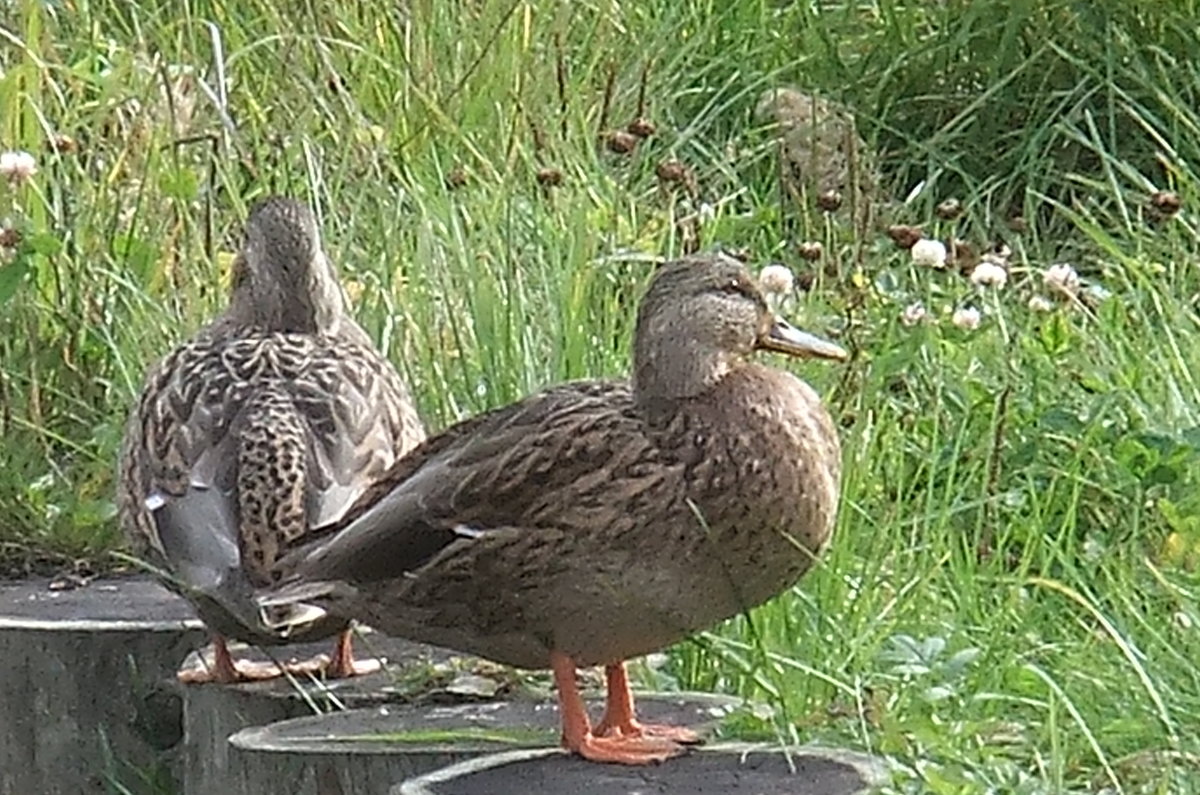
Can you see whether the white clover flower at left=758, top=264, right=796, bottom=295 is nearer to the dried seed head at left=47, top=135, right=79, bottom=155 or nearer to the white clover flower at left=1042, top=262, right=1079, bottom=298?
the white clover flower at left=1042, top=262, right=1079, bottom=298

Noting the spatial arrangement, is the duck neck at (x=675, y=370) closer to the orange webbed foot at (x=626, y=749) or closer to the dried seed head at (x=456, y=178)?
the orange webbed foot at (x=626, y=749)

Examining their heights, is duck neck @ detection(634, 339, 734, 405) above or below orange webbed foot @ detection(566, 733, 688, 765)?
above

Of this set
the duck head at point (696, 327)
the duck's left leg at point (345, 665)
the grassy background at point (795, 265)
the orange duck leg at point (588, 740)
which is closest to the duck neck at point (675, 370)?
the duck head at point (696, 327)

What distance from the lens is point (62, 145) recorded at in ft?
21.6

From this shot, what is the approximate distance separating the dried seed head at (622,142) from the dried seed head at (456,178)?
0.33 metres

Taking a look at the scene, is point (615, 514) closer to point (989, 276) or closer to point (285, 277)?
point (285, 277)

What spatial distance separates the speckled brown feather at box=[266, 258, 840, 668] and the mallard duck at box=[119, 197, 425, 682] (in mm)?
227

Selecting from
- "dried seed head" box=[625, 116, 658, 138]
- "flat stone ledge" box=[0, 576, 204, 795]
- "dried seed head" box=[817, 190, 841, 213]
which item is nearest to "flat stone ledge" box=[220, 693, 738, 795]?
"flat stone ledge" box=[0, 576, 204, 795]

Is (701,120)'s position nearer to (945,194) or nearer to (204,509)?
(945,194)

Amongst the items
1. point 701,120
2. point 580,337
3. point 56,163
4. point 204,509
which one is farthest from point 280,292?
point 701,120

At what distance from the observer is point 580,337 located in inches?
215

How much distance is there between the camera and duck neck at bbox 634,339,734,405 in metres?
3.96

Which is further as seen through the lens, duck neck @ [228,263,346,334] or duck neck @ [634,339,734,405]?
duck neck @ [228,263,346,334]

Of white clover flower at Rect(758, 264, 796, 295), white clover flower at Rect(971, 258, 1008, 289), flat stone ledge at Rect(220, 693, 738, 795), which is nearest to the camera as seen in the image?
flat stone ledge at Rect(220, 693, 738, 795)
